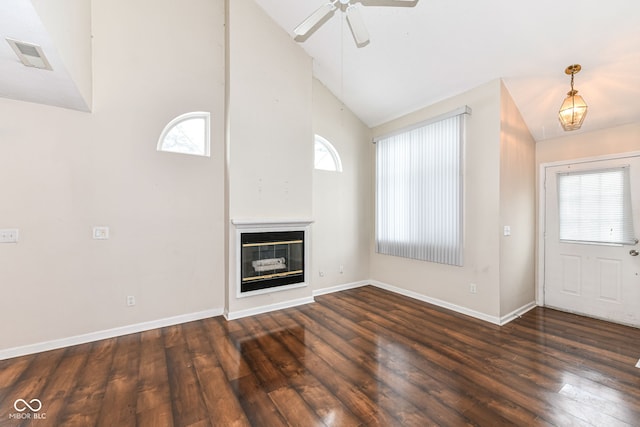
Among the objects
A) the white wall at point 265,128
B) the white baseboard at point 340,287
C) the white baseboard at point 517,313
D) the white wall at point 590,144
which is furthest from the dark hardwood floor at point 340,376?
the white wall at point 590,144

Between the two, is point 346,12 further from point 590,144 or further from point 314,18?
point 590,144

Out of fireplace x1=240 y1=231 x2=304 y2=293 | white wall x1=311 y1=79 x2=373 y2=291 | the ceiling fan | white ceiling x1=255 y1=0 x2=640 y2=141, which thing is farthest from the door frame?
fireplace x1=240 y1=231 x2=304 y2=293

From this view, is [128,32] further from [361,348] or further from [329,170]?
[361,348]

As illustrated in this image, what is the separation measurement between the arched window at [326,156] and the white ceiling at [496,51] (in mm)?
1096

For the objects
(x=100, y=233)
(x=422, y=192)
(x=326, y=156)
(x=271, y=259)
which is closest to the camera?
(x=100, y=233)

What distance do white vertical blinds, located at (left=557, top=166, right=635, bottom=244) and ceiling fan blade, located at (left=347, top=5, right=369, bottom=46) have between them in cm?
359

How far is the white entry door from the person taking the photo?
11.0 feet

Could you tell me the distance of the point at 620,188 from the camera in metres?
3.43

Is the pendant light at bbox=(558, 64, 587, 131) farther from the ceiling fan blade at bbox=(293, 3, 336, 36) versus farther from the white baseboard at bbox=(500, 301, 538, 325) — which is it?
the ceiling fan blade at bbox=(293, 3, 336, 36)

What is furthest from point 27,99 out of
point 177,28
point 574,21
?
point 574,21

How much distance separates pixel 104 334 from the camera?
305 centimetres

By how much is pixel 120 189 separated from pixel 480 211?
4.52m

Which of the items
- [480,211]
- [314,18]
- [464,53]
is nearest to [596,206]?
[480,211]

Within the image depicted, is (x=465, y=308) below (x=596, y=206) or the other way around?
below
